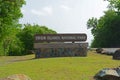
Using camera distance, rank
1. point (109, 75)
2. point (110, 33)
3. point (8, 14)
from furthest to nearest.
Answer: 1. point (110, 33)
2. point (8, 14)
3. point (109, 75)

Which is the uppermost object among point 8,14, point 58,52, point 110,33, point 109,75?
point 8,14

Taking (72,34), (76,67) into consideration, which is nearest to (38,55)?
(72,34)

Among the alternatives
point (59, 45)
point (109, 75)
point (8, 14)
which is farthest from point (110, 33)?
point (109, 75)

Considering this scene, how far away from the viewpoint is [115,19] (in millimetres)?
65562

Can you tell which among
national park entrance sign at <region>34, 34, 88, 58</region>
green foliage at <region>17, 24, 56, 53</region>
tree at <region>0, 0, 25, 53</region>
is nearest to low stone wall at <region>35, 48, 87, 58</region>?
national park entrance sign at <region>34, 34, 88, 58</region>

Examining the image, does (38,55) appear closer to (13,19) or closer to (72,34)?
(72,34)

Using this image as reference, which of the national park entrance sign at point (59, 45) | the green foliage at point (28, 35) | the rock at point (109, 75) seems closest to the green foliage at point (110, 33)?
the green foliage at point (28, 35)

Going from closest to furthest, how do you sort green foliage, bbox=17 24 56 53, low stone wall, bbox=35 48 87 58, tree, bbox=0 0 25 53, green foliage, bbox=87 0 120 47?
1. low stone wall, bbox=35 48 87 58
2. tree, bbox=0 0 25 53
3. green foliage, bbox=87 0 120 47
4. green foliage, bbox=17 24 56 53

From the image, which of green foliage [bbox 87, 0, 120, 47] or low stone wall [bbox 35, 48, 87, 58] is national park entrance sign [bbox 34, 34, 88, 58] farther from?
green foliage [bbox 87, 0, 120, 47]

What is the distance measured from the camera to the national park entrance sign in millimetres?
29475

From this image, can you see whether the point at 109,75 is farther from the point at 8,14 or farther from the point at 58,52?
the point at 8,14

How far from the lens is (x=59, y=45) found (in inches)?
1169

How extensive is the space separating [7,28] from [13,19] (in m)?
1.53

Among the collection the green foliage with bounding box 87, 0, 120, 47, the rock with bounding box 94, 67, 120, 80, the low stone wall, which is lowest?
the rock with bounding box 94, 67, 120, 80
